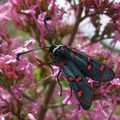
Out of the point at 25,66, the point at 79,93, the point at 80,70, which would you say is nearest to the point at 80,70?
the point at 80,70

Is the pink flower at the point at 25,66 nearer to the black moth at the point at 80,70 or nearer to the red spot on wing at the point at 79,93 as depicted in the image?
the black moth at the point at 80,70

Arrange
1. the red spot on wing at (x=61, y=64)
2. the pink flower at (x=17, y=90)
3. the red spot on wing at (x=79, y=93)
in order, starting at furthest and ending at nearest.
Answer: the pink flower at (x=17, y=90) → the red spot on wing at (x=61, y=64) → the red spot on wing at (x=79, y=93)

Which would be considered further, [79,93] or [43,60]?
[43,60]

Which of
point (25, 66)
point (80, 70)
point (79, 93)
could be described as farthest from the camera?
point (25, 66)

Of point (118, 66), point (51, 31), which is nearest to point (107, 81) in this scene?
point (118, 66)

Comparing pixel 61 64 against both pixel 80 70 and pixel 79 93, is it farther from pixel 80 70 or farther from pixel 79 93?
pixel 79 93

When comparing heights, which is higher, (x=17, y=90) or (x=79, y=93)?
(x=79, y=93)

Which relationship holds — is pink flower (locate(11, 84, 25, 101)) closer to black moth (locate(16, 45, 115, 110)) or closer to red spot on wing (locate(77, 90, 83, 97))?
black moth (locate(16, 45, 115, 110))

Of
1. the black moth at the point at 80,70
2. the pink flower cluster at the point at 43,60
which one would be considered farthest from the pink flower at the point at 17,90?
the black moth at the point at 80,70
